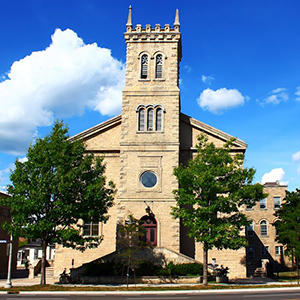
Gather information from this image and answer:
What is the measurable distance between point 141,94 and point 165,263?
44.9 feet

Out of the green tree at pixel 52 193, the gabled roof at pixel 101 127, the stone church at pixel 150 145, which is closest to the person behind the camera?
the green tree at pixel 52 193

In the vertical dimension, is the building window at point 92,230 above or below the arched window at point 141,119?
below

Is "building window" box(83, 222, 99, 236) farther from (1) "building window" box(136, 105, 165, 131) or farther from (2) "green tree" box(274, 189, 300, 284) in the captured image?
(2) "green tree" box(274, 189, 300, 284)

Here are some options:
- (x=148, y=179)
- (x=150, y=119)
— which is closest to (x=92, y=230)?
(x=148, y=179)

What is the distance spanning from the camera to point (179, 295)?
765 inches

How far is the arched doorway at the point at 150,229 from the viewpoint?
28.9 m

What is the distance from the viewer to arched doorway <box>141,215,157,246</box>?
94.9ft

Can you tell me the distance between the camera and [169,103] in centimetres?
3125

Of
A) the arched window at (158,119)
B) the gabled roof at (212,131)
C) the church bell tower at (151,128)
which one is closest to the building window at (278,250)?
the gabled roof at (212,131)

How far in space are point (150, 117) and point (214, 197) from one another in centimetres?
984

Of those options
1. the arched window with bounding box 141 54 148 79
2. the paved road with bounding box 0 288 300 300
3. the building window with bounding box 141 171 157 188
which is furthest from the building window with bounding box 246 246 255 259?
the arched window with bounding box 141 54 148 79

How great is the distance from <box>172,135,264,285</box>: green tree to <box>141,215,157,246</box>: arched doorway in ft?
15.7

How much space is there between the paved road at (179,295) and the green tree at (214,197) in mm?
3132

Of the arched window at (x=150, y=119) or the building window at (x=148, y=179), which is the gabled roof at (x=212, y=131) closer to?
the arched window at (x=150, y=119)
